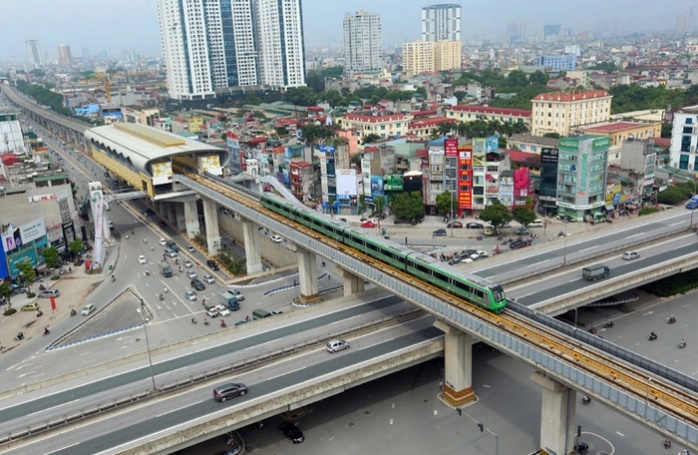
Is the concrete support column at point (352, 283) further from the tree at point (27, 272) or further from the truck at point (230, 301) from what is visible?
the tree at point (27, 272)

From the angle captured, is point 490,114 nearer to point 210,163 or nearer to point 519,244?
point 210,163

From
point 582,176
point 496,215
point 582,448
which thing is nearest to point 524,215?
point 496,215

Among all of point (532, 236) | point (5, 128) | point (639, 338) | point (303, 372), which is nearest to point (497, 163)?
point (532, 236)

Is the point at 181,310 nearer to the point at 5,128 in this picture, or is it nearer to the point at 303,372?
the point at 303,372

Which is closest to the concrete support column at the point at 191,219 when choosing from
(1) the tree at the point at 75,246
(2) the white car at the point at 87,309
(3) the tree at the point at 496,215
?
(1) the tree at the point at 75,246

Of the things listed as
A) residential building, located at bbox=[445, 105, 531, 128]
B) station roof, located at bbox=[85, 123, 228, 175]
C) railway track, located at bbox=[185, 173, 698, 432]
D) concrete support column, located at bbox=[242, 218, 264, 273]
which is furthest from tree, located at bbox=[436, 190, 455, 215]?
residential building, located at bbox=[445, 105, 531, 128]

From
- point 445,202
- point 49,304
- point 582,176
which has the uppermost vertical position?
point 582,176
